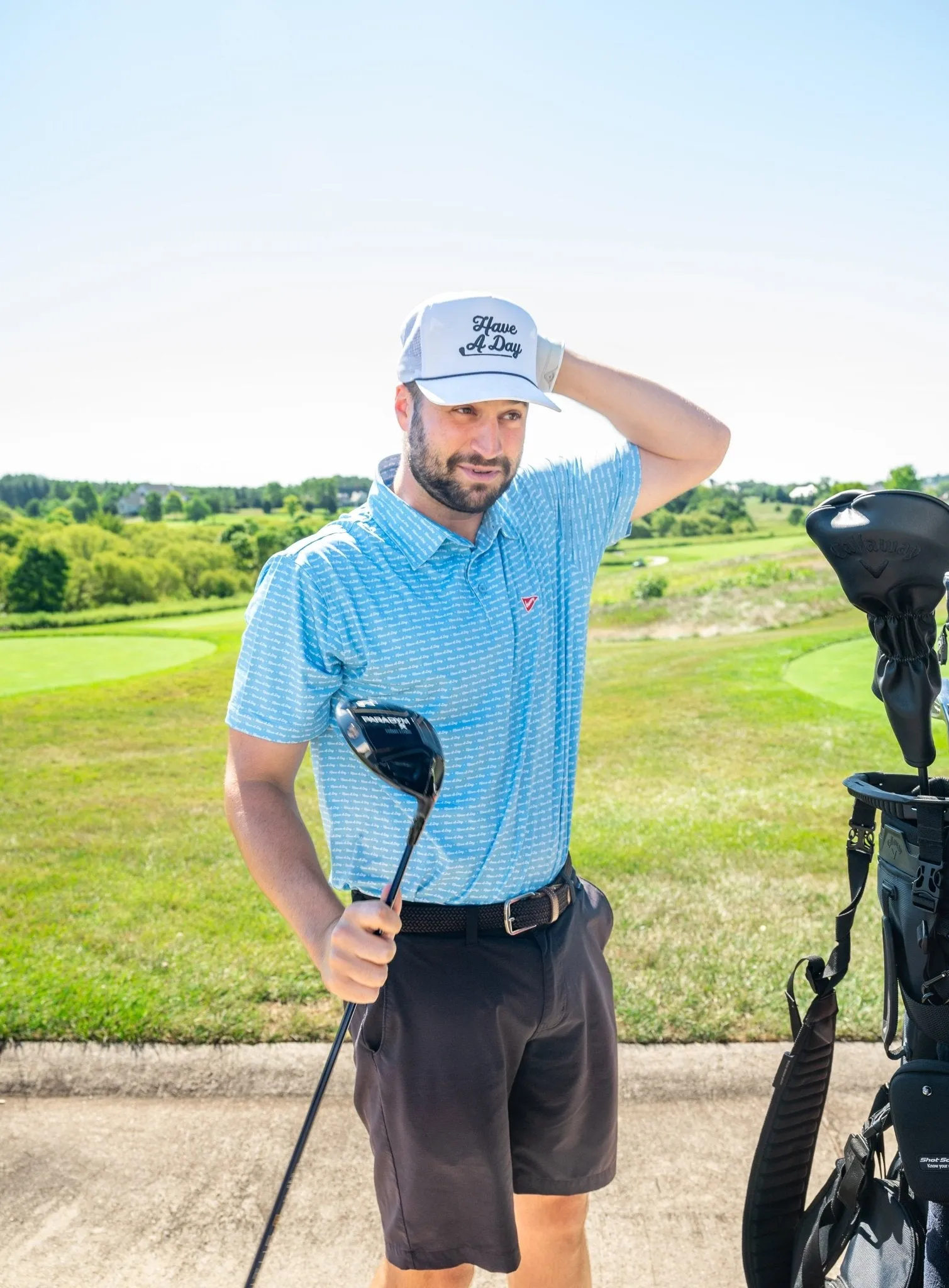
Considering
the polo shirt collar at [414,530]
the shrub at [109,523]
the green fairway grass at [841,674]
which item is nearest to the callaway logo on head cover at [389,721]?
the polo shirt collar at [414,530]

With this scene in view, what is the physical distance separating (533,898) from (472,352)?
114cm

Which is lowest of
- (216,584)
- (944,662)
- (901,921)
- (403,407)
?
(216,584)

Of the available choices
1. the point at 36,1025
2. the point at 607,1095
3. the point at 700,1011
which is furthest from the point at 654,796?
the point at 607,1095

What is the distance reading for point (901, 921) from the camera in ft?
5.71

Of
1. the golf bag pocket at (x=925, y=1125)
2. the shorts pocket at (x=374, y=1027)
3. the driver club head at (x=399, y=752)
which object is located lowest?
the shorts pocket at (x=374, y=1027)

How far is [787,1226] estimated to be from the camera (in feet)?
7.20

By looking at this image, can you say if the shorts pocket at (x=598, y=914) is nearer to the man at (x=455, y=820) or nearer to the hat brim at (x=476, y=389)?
the man at (x=455, y=820)

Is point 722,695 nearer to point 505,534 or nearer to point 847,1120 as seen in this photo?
point 847,1120

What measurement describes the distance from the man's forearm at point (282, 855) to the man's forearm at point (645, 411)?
1175 millimetres

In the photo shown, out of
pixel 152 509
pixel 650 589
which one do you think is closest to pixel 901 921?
pixel 650 589

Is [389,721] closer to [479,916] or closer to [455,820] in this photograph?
[455,820]

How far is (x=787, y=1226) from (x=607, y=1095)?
0.43 m

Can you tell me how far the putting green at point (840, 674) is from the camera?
9.96 metres

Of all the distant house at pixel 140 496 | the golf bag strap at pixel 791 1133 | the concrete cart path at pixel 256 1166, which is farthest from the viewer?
the distant house at pixel 140 496
